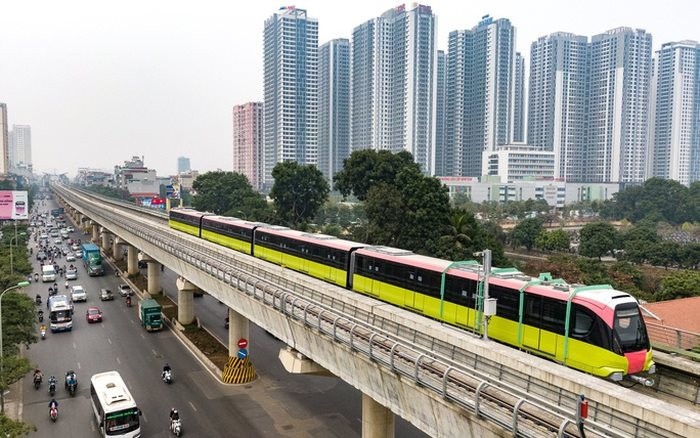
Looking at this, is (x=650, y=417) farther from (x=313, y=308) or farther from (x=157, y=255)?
(x=157, y=255)

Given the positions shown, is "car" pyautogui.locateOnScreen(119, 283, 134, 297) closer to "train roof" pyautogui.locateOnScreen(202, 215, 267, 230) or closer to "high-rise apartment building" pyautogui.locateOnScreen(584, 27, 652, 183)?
"train roof" pyautogui.locateOnScreen(202, 215, 267, 230)

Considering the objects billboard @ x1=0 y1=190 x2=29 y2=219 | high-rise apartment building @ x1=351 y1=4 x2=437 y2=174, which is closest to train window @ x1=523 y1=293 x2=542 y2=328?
billboard @ x1=0 y1=190 x2=29 y2=219

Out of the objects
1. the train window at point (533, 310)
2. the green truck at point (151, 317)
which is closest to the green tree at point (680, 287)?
the train window at point (533, 310)

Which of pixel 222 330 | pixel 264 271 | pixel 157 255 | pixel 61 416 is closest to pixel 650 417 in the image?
pixel 264 271

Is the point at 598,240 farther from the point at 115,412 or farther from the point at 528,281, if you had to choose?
the point at 115,412

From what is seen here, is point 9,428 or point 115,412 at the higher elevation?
point 9,428

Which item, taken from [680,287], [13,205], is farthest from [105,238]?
[680,287]

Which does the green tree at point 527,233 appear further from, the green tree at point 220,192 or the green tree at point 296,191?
the green tree at point 220,192
